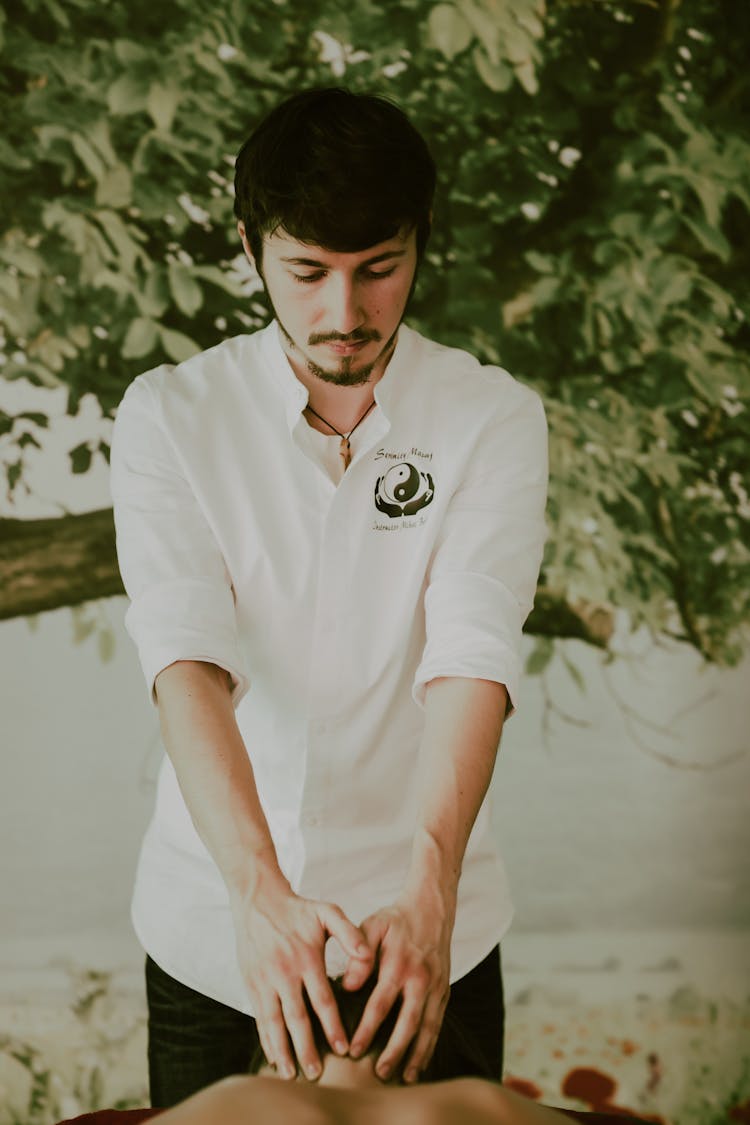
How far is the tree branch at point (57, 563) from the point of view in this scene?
2.68m

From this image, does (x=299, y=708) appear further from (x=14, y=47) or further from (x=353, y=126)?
(x=14, y=47)

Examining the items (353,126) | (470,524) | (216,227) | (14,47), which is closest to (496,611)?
(470,524)

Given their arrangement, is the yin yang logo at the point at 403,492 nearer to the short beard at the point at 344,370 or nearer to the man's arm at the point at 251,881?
the short beard at the point at 344,370

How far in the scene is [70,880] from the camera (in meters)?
2.76

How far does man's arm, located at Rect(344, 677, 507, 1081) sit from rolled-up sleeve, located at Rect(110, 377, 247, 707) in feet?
0.98

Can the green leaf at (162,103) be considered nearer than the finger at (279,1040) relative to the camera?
No

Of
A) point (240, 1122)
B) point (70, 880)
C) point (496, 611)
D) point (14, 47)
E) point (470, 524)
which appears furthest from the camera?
point (70, 880)

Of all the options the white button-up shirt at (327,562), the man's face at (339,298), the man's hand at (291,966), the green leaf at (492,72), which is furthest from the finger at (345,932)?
the green leaf at (492,72)

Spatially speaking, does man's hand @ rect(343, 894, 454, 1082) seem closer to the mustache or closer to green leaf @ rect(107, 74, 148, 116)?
the mustache

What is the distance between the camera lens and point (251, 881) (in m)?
1.34

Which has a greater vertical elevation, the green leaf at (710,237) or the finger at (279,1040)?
the green leaf at (710,237)

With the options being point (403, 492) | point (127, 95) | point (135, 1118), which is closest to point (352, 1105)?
point (135, 1118)

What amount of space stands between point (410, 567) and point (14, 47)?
1584 millimetres

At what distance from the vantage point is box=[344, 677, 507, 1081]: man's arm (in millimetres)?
1248
